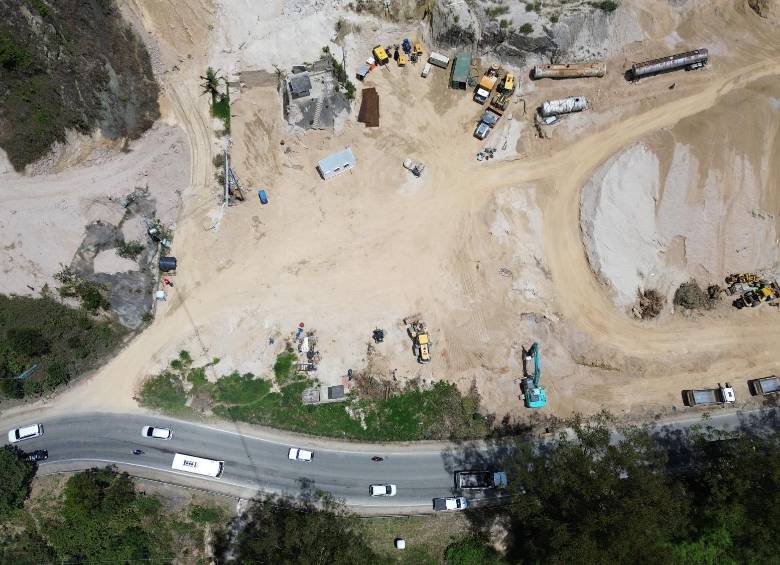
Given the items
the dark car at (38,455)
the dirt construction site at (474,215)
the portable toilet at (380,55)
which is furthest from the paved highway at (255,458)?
the portable toilet at (380,55)

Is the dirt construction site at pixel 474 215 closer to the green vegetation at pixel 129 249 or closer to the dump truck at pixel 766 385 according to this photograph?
the dump truck at pixel 766 385

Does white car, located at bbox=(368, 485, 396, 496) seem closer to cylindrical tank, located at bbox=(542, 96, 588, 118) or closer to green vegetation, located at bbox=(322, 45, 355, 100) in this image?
Answer: green vegetation, located at bbox=(322, 45, 355, 100)

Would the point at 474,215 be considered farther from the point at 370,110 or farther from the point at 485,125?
the point at 370,110

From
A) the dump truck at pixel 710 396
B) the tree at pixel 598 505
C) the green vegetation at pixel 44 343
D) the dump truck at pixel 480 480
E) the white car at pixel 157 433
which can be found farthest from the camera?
the dump truck at pixel 710 396

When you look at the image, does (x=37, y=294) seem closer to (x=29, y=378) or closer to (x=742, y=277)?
(x=29, y=378)

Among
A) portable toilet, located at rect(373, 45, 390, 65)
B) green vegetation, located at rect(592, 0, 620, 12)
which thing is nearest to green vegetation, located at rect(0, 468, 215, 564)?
portable toilet, located at rect(373, 45, 390, 65)

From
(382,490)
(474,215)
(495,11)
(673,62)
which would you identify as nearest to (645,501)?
(382,490)
